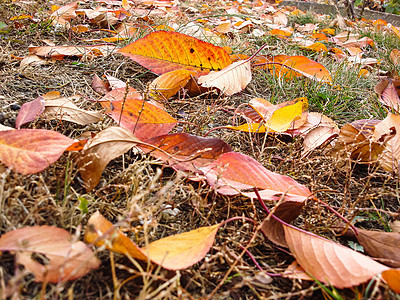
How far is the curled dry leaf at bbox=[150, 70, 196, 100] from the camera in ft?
4.33

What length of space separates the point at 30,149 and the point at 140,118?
0.32 m

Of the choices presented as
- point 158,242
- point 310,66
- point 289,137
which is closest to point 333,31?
point 310,66

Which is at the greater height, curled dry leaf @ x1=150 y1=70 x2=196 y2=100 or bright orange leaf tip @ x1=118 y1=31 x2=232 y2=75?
bright orange leaf tip @ x1=118 y1=31 x2=232 y2=75

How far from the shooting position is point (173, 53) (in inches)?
55.9

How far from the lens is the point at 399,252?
29.9 inches

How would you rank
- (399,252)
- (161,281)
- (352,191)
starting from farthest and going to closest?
(352,191), (399,252), (161,281)

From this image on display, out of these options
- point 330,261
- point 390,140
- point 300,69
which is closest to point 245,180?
point 330,261

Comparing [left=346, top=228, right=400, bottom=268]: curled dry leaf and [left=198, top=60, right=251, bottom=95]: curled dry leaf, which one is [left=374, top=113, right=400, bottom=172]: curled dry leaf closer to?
[left=346, top=228, right=400, bottom=268]: curled dry leaf

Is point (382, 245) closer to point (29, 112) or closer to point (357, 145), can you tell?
point (357, 145)

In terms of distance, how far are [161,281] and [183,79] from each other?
2.95ft

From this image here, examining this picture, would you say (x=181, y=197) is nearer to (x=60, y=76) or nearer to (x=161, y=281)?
(x=161, y=281)

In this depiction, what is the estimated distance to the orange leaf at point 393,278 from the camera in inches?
24.0

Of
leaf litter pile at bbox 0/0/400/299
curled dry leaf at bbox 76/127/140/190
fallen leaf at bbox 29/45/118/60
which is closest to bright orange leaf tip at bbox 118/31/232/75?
leaf litter pile at bbox 0/0/400/299

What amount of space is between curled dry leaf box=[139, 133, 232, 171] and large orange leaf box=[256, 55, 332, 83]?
0.84 metres
